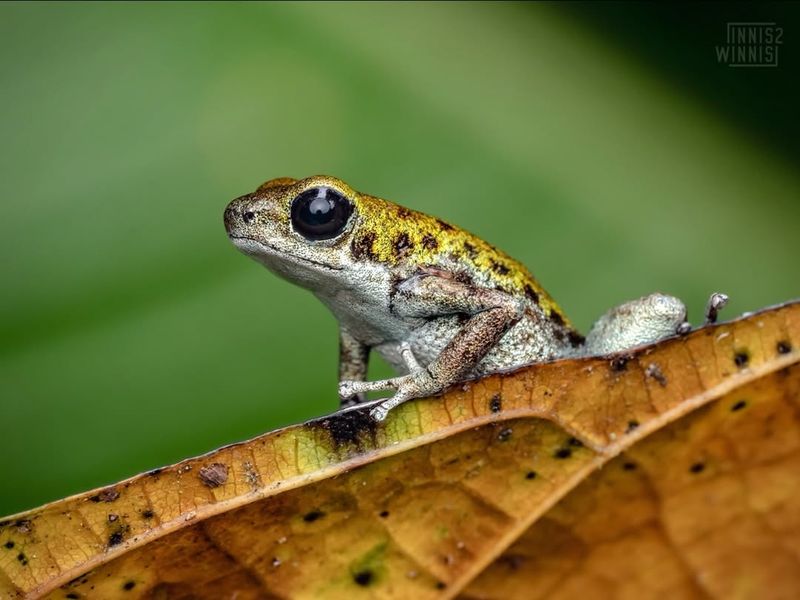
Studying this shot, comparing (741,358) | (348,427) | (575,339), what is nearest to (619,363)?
(741,358)

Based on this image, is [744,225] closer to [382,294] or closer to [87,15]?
[382,294]

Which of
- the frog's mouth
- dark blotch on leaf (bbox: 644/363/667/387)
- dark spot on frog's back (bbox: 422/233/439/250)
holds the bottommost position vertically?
dark blotch on leaf (bbox: 644/363/667/387)

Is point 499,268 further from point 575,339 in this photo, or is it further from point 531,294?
point 575,339

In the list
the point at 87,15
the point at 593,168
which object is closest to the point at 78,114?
the point at 87,15

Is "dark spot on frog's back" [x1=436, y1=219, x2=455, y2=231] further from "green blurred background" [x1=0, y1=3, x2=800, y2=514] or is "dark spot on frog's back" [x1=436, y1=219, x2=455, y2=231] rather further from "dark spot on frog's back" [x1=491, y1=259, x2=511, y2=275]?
"green blurred background" [x1=0, y1=3, x2=800, y2=514]

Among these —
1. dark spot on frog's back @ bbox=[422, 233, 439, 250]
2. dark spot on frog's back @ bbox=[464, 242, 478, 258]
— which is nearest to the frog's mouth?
dark spot on frog's back @ bbox=[422, 233, 439, 250]
